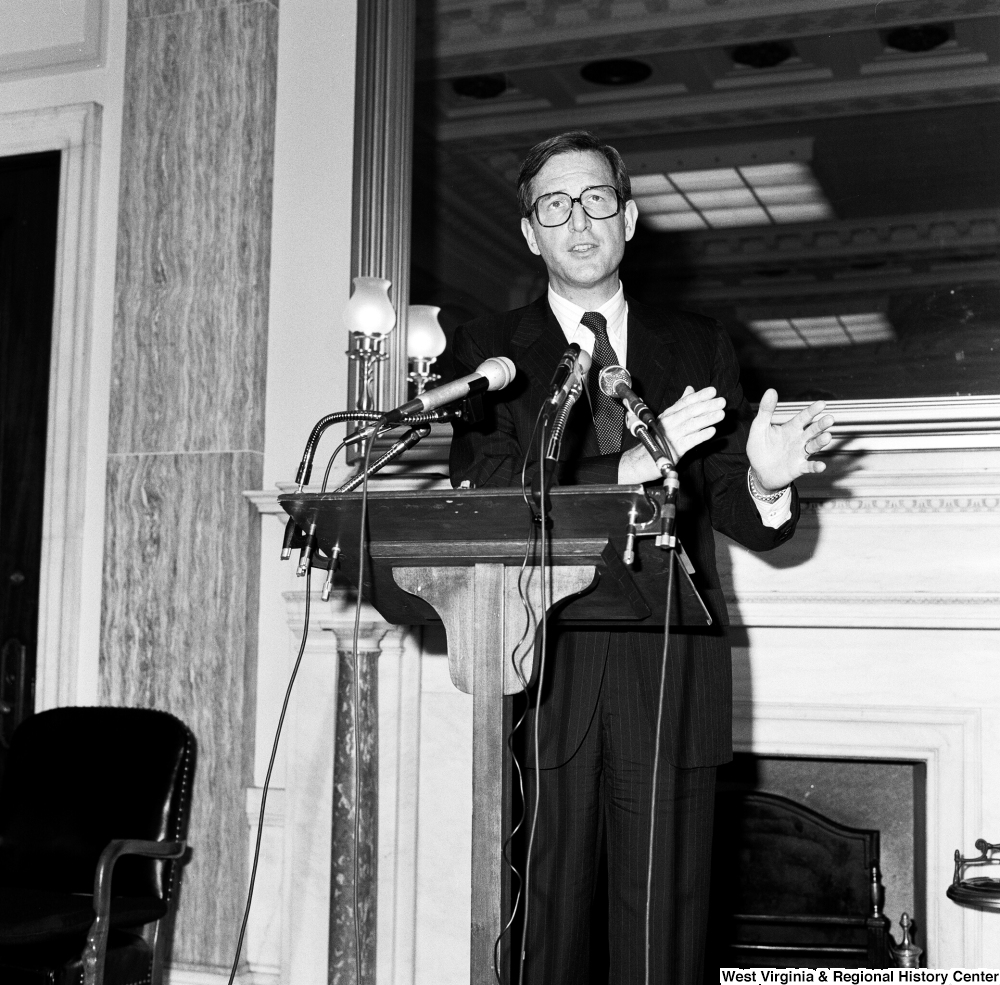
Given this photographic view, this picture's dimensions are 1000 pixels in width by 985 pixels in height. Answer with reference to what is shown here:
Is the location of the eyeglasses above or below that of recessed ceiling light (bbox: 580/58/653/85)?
below

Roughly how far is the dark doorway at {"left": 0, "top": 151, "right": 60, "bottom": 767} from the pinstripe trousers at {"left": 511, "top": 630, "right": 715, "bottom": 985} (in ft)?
7.25

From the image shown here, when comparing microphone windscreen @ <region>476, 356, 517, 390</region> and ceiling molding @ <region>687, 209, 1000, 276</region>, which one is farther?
ceiling molding @ <region>687, 209, 1000, 276</region>

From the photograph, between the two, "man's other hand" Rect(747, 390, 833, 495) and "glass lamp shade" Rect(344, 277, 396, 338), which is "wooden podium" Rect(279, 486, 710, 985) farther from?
"glass lamp shade" Rect(344, 277, 396, 338)

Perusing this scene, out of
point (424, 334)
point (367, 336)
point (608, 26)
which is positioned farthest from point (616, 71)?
point (367, 336)

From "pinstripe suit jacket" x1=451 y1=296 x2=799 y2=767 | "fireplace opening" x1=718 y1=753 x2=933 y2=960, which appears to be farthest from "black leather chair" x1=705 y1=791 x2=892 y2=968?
"pinstripe suit jacket" x1=451 y1=296 x2=799 y2=767

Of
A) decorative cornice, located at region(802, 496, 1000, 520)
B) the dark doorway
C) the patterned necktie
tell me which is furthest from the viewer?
the dark doorway

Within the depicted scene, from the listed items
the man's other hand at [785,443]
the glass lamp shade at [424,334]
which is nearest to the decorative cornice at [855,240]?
the glass lamp shade at [424,334]

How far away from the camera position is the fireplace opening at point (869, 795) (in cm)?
323

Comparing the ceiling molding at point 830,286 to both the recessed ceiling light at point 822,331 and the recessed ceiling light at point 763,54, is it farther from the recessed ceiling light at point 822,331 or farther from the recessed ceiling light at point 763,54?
the recessed ceiling light at point 763,54

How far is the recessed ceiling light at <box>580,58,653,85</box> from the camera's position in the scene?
3346mm

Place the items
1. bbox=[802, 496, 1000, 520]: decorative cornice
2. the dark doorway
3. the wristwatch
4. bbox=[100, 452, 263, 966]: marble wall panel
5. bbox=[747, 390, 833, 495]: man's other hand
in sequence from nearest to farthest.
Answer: bbox=[747, 390, 833, 495]: man's other hand < the wristwatch < bbox=[802, 496, 1000, 520]: decorative cornice < bbox=[100, 452, 263, 966]: marble wall panel < the dark doorway

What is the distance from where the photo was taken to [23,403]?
12.2 feet

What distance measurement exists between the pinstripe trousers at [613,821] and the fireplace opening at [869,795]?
1334 millimetres

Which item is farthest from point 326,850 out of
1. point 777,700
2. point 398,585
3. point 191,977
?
point 398,585
